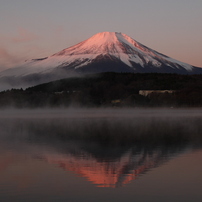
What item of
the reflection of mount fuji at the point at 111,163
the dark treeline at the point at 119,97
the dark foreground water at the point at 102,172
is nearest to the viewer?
the dark foreground water at the point at 102,172

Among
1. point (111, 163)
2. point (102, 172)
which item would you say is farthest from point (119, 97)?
point (102, 172)

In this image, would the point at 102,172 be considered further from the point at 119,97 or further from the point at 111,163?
the point at 119,97

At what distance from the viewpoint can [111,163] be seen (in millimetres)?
21734

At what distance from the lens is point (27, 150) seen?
27.7 metres

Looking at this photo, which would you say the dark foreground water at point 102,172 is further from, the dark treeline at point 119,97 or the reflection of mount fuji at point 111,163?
the dark treeline at point 119,97

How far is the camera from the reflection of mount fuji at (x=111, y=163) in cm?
1800

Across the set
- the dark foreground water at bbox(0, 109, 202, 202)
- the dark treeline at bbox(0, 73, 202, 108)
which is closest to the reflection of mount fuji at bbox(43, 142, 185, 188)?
the dark foreground water at bbox(0, 109, 202, 202)

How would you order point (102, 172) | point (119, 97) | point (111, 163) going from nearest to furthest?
point (102, 172), point (111, 163), point (119, 97)

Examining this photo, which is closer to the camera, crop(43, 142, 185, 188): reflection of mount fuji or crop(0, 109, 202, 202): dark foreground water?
crop(0, 109, 202, 202): dark foreground water

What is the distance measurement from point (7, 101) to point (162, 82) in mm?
63433

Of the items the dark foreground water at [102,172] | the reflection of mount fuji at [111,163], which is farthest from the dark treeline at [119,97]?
the reflection of mount fuji at [111,163]

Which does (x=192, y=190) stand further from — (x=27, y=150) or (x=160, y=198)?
(x=27, y=150)

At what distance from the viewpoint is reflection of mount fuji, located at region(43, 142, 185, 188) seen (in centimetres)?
1800

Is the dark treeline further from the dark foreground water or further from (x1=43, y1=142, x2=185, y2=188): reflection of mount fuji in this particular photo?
(x1=43, y1=142, x2=185, y2=188): reflection of mount fuji
